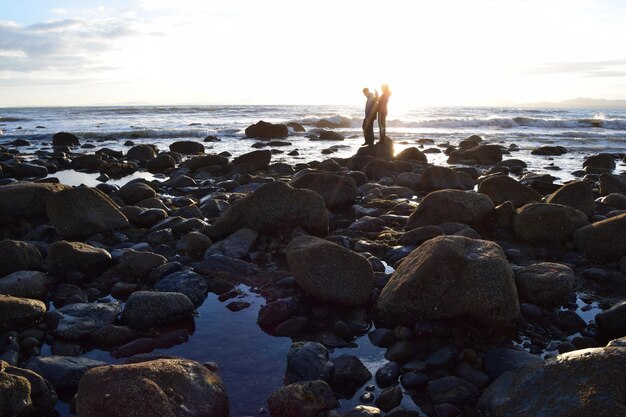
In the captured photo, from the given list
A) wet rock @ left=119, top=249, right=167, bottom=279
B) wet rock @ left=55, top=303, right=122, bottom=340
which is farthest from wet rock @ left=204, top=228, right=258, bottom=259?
wet rock @ left=55, top=303, right=122, bottom=340

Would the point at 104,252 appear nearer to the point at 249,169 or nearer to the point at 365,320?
the point at 365,320

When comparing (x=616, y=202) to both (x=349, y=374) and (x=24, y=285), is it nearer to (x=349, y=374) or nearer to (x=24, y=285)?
A: (x=349, y=374)

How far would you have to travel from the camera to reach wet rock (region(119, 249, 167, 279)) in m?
6.40

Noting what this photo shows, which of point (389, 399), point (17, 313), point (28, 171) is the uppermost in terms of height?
point (28, 171)

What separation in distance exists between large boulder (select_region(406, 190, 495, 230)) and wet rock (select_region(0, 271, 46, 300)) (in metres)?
5.40

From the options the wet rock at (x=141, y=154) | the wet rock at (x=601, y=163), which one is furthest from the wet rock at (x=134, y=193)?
the wet rock at (x=601, y=163)

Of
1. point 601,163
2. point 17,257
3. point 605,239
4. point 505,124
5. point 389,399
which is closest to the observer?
point 389,399

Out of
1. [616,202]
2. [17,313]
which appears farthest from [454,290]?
[616,202]

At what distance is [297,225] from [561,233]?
3.96 metres

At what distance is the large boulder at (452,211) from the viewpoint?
825cm

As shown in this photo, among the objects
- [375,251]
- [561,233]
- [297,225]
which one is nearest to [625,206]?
[561,233]

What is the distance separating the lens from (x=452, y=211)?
27.1 ft

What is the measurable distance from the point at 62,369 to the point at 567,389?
3739 mm

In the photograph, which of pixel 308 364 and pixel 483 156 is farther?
pixel 483 156
